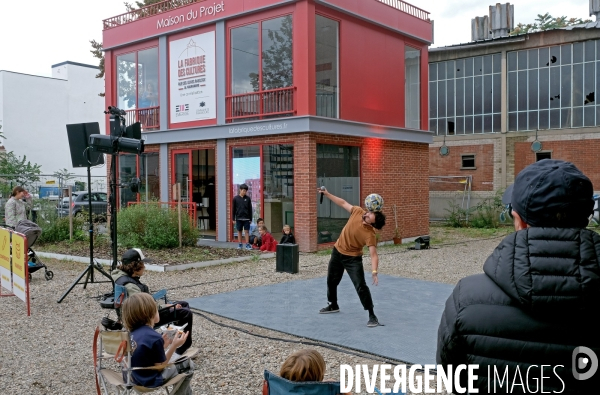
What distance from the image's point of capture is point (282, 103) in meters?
14.7

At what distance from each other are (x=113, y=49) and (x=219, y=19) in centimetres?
505

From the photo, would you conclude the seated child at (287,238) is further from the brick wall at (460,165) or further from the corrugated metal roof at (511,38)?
the corrugated metal roof at (511,38)

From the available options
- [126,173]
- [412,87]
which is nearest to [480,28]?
[412,87]

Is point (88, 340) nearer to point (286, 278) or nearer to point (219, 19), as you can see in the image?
point (286, 278)

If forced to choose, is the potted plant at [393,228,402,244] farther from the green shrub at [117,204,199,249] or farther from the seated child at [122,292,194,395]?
the seated child at [122,292,194,395]

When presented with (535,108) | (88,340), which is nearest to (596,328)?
(88,340)

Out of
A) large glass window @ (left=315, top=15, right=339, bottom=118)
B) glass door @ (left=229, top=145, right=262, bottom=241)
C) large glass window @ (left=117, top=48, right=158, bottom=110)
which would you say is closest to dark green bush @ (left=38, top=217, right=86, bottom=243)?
glass door @ (left=229, top=145, right=262, bottom=241)

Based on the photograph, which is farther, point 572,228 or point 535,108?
point 535,108

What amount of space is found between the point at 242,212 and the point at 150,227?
2.34 meters

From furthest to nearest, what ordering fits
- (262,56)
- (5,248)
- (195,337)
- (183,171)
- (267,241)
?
(183,171) → (262,56) → (267,241) → (5,248) → (195,337)

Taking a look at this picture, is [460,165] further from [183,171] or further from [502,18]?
[183,171]

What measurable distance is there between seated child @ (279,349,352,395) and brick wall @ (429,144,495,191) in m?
24.3

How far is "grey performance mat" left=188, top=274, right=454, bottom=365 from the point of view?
6.08 meters

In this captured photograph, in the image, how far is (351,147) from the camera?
51.2ft
